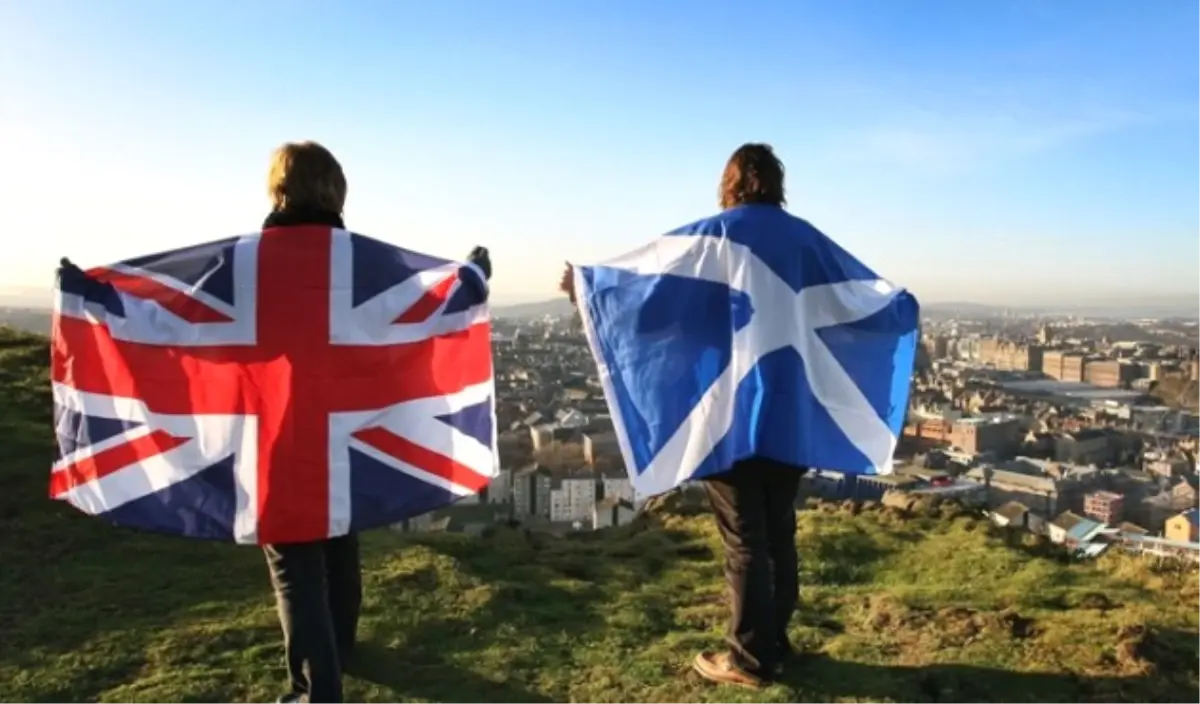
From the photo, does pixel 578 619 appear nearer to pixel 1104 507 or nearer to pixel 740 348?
pixel 740 348

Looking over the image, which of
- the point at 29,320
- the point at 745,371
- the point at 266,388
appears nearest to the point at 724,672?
the point at 745,371

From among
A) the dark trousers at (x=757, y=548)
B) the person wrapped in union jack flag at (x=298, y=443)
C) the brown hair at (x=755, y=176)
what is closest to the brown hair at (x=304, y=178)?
the person wrapped in union jack flag at (x=298, y=443)

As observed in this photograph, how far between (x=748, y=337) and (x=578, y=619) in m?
1.56

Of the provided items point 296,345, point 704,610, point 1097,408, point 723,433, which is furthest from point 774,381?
point 1097,408

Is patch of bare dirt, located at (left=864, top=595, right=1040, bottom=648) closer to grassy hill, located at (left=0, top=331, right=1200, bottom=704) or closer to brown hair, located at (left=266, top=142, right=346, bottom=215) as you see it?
grassy hill, located at (left=0, top=331, right=1200, bottom=704)

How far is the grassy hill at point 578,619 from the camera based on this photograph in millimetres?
3342

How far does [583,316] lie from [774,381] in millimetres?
814

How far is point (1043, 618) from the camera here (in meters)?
4.05

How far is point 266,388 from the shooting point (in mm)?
3084

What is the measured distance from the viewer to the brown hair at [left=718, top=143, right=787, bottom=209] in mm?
3416

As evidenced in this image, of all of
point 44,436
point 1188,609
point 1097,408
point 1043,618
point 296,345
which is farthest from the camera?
point 1097,408

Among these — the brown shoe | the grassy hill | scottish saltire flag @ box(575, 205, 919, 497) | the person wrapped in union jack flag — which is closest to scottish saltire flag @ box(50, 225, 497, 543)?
the person wrapped in union jack flag

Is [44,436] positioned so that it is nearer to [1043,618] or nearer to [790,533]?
[790,533]

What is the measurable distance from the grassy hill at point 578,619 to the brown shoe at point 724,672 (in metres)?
0.06
